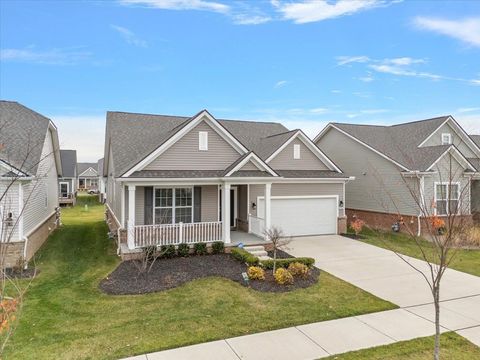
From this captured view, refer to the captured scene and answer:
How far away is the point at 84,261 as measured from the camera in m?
13.1

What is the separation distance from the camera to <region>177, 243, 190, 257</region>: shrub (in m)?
13.0

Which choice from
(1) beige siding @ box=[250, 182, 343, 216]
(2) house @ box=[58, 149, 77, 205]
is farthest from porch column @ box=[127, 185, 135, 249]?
(2) house @ box=[58, 149, 77, 205]

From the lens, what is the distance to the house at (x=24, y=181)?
11.7 meters

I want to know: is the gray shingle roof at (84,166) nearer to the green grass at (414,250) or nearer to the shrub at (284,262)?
the green grass at (414,250)

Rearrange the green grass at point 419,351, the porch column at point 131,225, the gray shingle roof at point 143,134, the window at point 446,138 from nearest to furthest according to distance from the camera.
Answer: the green grass at point 419,351 < the porch column at point 131,225 < the gray shingle roof at point 143,134 < the window at point 446,138

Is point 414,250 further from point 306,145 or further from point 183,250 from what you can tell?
point 183,250

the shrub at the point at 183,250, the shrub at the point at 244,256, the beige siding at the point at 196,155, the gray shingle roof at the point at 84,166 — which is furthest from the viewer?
the gray shingle roof at the point at 84,166

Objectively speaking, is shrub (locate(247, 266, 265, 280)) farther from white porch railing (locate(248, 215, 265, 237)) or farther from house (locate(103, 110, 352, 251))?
white porch railing (locate(248, 215, 265, 237))

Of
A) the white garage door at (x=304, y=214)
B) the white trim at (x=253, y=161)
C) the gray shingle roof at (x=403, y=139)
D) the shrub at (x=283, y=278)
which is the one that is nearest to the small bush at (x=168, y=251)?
the white trim at (x=253, y=161)

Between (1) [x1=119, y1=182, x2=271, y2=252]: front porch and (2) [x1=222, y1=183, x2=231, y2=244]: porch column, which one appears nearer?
(1) [x1=119, y1=182, x2=271, y2=252]: front porch

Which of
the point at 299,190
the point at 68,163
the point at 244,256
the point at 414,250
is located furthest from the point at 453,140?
the point at 68,163

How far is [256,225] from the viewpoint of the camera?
15.8m

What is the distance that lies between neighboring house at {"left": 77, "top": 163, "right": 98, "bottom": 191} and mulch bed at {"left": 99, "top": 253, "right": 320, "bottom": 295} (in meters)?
61.4

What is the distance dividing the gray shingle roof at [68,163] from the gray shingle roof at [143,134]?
24026mm
